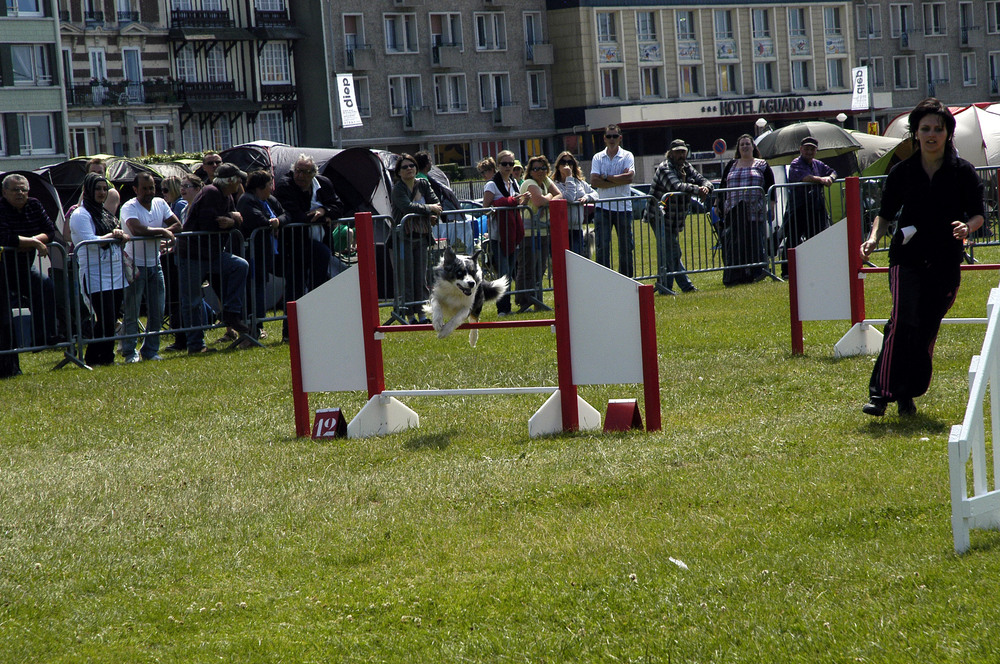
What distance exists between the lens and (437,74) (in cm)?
6538

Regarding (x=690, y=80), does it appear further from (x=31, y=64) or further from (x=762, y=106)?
(x=31, y=64)

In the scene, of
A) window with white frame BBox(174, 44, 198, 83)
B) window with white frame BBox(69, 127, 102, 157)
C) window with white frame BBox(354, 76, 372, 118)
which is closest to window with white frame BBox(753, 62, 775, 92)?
window with white frame BBox(354, 76, 372, 118)

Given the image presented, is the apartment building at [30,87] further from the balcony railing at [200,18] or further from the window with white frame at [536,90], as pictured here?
the window with white frame at [536,90]

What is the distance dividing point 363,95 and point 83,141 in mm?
15040

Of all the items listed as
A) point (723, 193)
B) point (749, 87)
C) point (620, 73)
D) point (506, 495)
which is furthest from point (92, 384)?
point (749, 87)

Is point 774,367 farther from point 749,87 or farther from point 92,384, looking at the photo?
point 749,87

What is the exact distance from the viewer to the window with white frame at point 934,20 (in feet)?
254

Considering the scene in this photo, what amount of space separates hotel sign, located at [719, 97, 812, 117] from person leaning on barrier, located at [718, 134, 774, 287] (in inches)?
2151

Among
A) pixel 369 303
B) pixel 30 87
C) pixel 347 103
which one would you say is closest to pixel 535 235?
Answer: pixel 369 303

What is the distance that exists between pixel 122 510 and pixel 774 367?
542 cm

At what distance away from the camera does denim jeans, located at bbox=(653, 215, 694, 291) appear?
15773 mm

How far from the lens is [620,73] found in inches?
2675

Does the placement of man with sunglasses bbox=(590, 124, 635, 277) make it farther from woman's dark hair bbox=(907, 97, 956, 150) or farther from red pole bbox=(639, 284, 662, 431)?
woman's dark hair bbox=(907, 97, 956, 150)

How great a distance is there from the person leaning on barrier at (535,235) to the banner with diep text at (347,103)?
656 inches
